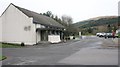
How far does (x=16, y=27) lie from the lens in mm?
42969

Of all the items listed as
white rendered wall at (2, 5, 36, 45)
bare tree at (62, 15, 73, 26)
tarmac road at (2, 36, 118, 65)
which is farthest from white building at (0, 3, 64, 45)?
bare tree at (62, 15, 73, 26)

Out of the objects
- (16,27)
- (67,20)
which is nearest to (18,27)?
(16,27)

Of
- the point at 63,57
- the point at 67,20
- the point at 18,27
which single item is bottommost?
the point at 63,57

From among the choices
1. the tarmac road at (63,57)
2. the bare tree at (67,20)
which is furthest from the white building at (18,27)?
the bare tree at (67,20)

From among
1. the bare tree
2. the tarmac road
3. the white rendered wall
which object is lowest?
the tarmac road

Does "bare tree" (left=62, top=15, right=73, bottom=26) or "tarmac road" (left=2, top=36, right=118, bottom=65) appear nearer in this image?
"tarmac road" (left=2, top=36, right=118, bottom=65)

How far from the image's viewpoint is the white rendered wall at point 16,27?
138 ft

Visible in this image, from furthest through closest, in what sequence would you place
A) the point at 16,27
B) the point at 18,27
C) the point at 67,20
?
the point at 67,20
the point at 16,27
the point at 18,27

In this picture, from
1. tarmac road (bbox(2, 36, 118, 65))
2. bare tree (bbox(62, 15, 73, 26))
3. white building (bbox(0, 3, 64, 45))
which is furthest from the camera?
bare tree (bbox(62, 15, 73, 26))

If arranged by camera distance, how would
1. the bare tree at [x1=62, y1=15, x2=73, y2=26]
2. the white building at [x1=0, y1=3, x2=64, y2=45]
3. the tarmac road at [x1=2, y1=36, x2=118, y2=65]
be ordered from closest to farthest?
the tarmac road at [x1=2, y1=36, x2=118, y2=65]
the white building at [x1=0, y1=3, x2=64, y2=45]
the bare tree at [x1=62, y1=15, x2=73, y2=26]

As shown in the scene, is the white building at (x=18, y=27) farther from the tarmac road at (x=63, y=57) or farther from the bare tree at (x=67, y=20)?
the bare tree at (x=67, y=20)

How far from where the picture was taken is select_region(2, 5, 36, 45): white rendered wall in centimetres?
4206

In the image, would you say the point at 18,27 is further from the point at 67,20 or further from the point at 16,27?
the point at 67,20

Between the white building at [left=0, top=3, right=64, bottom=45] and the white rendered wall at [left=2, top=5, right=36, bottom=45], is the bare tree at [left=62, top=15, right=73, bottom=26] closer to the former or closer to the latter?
the white building at [left=0, top=3, right=64, bottom=45]
